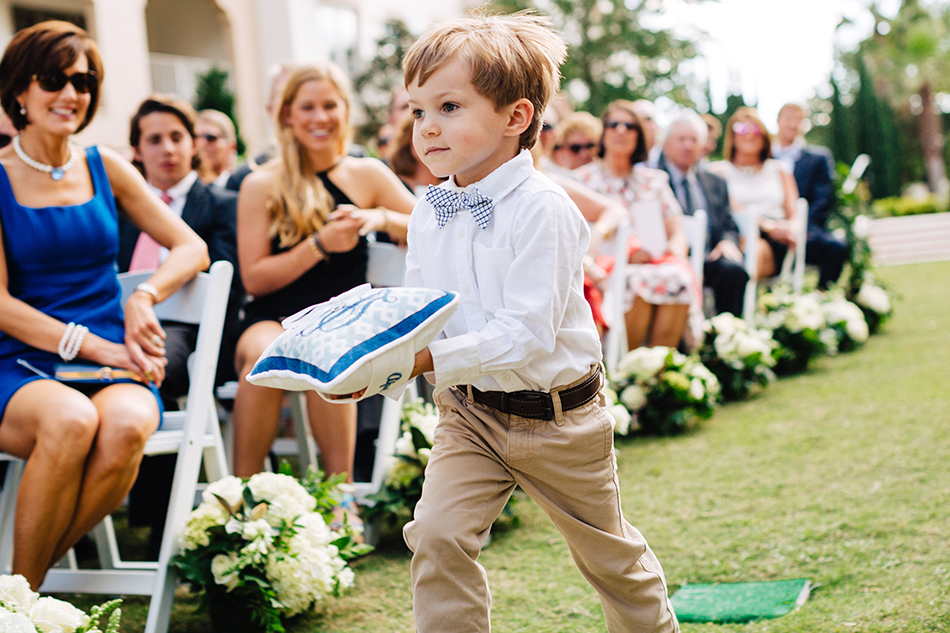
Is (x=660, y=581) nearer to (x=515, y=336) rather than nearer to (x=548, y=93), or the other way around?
(x=515, y=336)

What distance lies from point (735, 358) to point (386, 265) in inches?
112

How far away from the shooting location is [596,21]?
2511cm

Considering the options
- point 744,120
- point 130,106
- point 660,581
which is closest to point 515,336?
point 660,581

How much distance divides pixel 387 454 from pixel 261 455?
48cm

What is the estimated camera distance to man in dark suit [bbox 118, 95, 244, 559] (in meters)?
3.42

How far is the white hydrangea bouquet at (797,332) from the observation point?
6418 mm

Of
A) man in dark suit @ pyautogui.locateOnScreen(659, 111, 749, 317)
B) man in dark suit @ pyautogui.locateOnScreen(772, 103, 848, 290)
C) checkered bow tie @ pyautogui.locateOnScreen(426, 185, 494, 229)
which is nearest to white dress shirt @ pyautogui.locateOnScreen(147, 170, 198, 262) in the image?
checkered bow tie @ pyautogui.locateOnScreen(426, 185, 494, 229)

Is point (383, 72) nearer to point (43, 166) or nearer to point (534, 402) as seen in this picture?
point (43, 166)

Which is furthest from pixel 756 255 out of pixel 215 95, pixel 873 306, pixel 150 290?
pixel 215 95

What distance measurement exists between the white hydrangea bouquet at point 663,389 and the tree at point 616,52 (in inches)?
789

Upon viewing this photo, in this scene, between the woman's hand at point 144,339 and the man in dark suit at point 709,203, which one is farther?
the man in dark suit at point 709,203

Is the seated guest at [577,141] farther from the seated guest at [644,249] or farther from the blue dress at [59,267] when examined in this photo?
the blue dress at [59,267]

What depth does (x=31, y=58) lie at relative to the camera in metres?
2.73

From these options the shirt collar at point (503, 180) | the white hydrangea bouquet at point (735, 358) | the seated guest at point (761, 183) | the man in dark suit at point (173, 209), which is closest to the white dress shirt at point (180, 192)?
the man in dark suit at point (173, 209)
